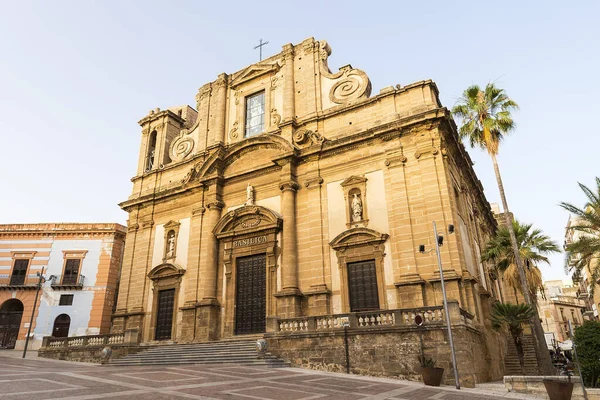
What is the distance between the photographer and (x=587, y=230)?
744 inches

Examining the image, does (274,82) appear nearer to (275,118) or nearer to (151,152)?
(275,118)

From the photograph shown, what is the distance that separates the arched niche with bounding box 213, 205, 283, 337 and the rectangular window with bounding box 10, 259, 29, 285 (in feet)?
61.4

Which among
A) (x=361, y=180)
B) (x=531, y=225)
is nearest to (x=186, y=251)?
(x=361, y=180)

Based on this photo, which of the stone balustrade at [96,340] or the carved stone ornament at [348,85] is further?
the carved stone ornament at [348,85]

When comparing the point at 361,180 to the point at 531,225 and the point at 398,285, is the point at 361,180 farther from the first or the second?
the point at 531,225

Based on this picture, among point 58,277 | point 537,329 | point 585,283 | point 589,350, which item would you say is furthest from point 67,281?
point 585,283

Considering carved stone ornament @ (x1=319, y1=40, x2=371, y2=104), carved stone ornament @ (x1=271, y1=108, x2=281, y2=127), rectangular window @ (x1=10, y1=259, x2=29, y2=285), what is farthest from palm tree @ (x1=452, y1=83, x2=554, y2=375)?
rectangular window @ (x1=10, y1=259, x2=29, y2=285)

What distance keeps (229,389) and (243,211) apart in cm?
1310

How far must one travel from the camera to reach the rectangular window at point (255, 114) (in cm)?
2466

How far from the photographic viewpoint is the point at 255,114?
992 inches

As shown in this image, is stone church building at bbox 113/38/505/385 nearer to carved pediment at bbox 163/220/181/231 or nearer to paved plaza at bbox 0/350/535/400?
carved pediment at bbox 163/220/181/231

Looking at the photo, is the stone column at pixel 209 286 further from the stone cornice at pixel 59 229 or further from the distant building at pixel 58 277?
the stone cornice at pixel 59 229

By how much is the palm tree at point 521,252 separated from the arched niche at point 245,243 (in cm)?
1048

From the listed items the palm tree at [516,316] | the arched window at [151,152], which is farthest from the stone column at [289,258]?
the arched window at [151,152]
